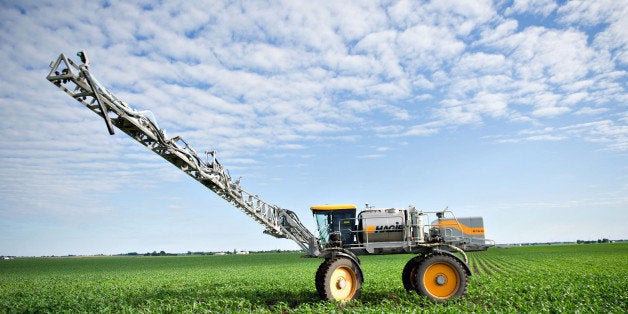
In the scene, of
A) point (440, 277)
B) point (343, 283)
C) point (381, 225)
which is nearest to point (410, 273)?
point (440, 277)

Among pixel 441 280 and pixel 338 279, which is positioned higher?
pixel 338 279

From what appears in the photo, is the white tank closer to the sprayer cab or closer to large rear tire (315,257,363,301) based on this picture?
the sprayer cab

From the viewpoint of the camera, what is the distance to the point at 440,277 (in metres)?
13.1

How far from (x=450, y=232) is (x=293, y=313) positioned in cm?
647

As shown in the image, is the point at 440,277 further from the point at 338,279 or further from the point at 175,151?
the point at 175,151

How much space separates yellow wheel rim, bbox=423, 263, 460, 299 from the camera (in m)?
13.0

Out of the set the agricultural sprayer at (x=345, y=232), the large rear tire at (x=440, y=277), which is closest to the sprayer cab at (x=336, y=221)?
the agricultural sprayer at (x=345, y=232)

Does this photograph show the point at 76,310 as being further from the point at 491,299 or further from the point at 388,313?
the point at 491,299

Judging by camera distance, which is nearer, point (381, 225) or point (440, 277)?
point (440, 277)

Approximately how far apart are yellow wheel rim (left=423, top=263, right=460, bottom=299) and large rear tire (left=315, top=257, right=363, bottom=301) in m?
2.22

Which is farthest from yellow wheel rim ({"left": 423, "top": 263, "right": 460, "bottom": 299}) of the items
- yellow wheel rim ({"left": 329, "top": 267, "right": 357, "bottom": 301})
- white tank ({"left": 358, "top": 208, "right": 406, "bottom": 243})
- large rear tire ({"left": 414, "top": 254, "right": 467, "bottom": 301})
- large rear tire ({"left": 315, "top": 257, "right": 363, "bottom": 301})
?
yellow wheel rim ({"left": 329, "top": 267, "right": 357, "bottom": 301})

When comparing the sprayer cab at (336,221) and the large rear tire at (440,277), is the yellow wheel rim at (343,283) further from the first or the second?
the large rear tire at (440,277)

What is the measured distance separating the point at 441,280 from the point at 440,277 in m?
0.10

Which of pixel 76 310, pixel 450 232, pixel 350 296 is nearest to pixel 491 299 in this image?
pixel 450 232
